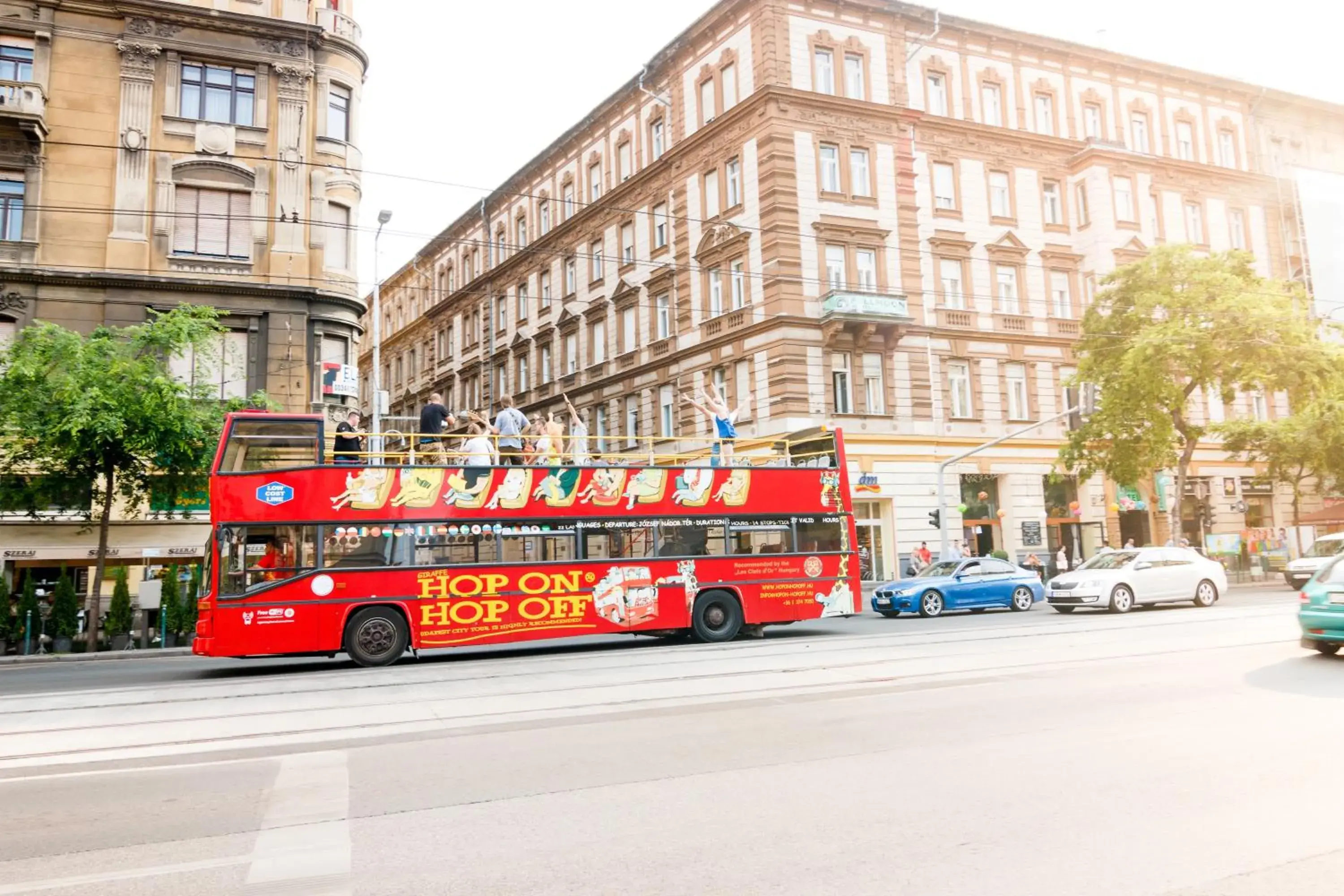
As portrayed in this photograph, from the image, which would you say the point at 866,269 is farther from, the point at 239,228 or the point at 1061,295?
the point at 239,228

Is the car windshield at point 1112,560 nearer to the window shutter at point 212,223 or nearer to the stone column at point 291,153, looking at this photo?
the stone column at point 291,153

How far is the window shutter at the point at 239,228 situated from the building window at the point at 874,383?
1977 cm

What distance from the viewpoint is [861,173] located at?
33375 mm

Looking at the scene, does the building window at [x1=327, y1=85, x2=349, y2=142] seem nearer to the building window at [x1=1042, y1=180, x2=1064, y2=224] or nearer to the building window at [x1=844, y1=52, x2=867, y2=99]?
the building window at [x1=844, y1=52, x2=867, y2=99]

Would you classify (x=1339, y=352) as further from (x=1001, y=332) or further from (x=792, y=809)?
(x=792, y=809)

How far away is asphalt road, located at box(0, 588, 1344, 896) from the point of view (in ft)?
14.9

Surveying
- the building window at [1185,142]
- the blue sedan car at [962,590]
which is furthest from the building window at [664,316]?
the building window at [1185,142]

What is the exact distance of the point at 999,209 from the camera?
36094mm

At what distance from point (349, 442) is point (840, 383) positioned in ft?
66.7

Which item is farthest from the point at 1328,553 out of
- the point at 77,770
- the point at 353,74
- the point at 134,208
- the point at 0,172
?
the point at 0,172

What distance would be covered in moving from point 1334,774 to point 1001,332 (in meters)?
31.0

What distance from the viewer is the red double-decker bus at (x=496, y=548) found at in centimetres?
1413

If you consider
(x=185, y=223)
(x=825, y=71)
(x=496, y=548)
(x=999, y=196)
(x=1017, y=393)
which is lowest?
(x=496, y=548)

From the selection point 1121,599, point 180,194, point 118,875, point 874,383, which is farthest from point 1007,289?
point 118,875
